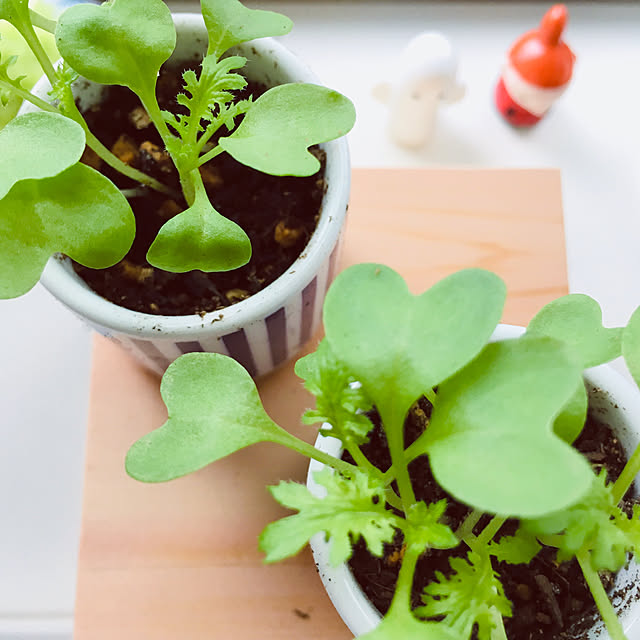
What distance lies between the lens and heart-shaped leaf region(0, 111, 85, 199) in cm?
39

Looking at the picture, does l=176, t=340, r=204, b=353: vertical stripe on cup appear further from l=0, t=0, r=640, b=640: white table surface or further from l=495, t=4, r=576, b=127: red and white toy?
l=495, t=4, r=576, b=127: red and white toy

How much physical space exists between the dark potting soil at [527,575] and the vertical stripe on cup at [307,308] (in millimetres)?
100

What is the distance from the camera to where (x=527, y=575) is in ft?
1.59

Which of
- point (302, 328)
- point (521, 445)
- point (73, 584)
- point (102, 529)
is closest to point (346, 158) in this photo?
point (302, 328)

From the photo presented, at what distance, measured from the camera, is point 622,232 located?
0.82m

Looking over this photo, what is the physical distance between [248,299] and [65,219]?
0.41ft

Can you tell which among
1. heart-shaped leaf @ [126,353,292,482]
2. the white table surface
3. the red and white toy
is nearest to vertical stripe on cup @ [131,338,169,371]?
heart-shaped leaf @ [126,353,292,482]

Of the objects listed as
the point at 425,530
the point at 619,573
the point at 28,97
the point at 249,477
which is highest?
the point at 28,97

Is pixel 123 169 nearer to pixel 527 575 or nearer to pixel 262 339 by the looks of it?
pixel 262 339

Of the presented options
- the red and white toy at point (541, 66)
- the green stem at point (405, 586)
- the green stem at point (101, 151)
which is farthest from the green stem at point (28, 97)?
the red and white toy at point (541, 66)

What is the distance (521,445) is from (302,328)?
0.98 feet

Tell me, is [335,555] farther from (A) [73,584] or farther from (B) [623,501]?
(A) [73,584]

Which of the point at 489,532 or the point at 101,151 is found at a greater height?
the point at 101,151

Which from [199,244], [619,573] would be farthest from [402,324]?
[619,573]
